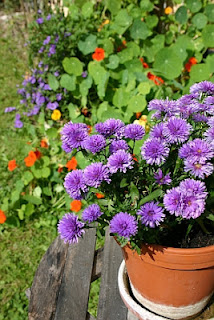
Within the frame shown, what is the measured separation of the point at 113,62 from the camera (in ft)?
8.05

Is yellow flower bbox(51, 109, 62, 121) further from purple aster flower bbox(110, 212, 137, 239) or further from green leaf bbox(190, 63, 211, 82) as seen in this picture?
purple aster flower bbox(110, 212, 137, 239)

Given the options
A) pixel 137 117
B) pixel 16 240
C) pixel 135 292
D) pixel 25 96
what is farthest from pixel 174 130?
pixel 25 96

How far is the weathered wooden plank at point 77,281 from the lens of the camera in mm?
1223

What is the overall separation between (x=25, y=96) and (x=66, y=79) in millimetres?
551

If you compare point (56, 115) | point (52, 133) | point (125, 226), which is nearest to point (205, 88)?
point (125, 226)

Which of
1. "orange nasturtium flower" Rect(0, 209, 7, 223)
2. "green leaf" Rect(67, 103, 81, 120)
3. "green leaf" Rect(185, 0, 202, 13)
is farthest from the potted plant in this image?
"green leaf" Rect(185, 0, 202, 13)

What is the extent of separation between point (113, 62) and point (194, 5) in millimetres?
707

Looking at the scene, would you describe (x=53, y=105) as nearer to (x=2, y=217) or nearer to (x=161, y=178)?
(x=2, y=217)

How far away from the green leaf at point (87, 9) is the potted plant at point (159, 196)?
1843 mm

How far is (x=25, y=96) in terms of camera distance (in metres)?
2.90

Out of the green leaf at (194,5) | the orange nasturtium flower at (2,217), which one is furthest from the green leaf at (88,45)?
the orange nasturtium flower at (2,217)

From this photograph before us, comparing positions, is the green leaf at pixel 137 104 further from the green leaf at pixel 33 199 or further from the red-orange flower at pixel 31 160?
the green leaf at pixel 33 199

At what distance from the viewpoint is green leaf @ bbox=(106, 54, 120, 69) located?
2439mm

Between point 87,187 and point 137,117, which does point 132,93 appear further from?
point 87,187
